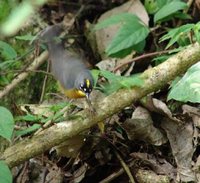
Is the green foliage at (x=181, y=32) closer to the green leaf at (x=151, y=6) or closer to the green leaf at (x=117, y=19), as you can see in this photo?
the green leaf at (x=117, y=19)

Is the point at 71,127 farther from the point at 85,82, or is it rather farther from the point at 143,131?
the point at 143,131

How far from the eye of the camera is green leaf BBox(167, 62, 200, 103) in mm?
1778

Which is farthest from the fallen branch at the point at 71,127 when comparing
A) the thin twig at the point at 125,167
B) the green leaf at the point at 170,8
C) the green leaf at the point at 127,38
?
the green leaf at the point at 170,8

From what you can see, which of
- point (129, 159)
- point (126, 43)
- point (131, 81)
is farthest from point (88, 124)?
point (126, 43)

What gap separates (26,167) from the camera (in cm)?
261

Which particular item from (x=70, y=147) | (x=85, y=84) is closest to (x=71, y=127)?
(x=85, y=84)

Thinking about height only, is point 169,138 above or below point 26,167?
below

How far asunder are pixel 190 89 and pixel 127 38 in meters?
1.38

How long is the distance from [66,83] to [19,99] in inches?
46.7

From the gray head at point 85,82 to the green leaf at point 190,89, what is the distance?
0.60 m

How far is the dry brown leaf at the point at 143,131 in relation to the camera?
2504 mm

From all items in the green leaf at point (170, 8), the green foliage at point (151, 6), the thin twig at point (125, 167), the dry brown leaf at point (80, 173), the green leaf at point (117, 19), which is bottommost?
the thin twig at point (125, 167)

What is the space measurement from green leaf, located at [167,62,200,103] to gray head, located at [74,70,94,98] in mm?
596

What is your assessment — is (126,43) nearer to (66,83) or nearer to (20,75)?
(66,83)
